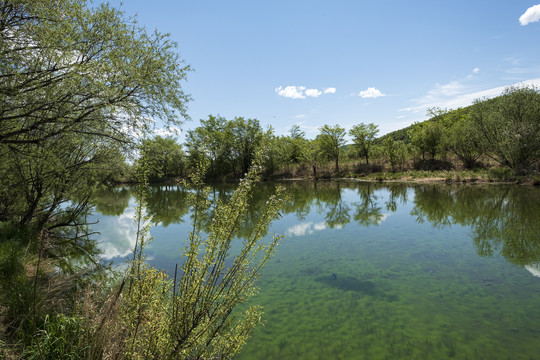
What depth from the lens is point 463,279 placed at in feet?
29.6

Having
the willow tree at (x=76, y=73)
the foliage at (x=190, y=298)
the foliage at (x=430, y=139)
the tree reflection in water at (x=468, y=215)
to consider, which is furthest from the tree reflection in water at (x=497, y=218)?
the foliage at (x=430, y=139)

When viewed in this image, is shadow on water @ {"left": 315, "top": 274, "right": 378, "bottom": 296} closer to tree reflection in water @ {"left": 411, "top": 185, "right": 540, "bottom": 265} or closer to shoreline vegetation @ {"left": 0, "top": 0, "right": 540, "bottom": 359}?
Answer: shoreline vegetation @ {"left": 0, "top": 0, "right": 540, "bottom": 359}

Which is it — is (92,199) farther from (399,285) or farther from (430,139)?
(430,139)

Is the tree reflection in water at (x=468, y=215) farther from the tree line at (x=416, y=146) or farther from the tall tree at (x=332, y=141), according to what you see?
the tall tree at (x=332, y=141)

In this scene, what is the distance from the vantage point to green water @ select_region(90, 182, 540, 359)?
18.8 ft

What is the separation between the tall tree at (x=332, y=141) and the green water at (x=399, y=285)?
145 ft

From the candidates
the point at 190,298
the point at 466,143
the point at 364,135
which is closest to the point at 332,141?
the point at 364,135

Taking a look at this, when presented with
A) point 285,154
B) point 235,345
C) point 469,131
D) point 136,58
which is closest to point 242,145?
point 285,154

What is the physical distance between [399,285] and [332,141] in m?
55.8

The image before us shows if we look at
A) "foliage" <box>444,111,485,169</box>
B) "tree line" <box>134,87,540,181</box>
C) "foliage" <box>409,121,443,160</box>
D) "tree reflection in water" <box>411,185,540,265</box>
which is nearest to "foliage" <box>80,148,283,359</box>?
"tree reflection in water" <box>411,185,540,265</box>

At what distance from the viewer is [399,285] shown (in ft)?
28.7

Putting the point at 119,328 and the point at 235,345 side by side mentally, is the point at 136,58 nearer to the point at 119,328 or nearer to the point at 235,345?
the point at 119,328

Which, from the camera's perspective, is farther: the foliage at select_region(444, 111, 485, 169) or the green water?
the foliage at select_region(444, 111, 485, 169)

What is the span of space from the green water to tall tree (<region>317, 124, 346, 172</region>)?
44331 millimetres
